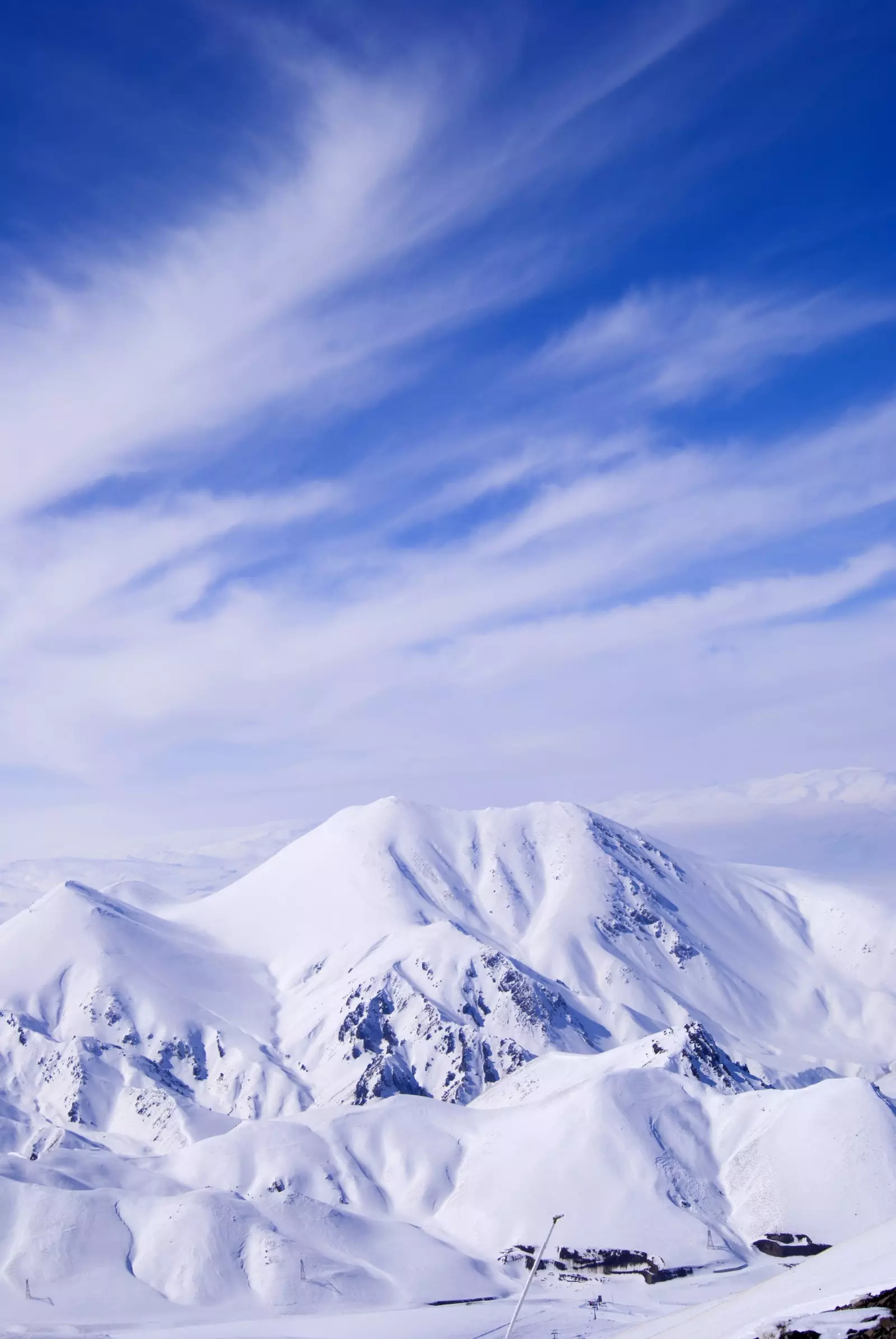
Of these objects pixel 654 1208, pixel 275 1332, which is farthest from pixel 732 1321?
pixel 654 1208

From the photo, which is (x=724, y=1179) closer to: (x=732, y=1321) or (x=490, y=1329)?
(x=490, y=1329)

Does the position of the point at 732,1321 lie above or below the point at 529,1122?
above

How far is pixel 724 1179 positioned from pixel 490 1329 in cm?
6434

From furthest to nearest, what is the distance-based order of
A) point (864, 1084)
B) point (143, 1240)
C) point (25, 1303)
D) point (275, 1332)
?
point (864, 1084), point (143, 1240), point (25, 1303), point (275, 1332)

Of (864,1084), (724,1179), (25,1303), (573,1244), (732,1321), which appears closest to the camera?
(732,1321)

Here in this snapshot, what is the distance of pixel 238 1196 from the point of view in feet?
527

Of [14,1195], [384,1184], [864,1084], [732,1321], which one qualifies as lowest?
[384,1184]

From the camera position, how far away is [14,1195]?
146 m

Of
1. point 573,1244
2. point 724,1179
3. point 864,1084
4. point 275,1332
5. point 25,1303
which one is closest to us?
point 275,1332

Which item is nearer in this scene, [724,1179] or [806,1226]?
[806,1226]

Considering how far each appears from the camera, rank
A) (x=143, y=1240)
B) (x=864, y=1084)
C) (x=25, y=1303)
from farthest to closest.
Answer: (x=864, y=1084) → (x=143, y=1240) → (x=25, y=1303)

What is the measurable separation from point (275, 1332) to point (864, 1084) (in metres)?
114

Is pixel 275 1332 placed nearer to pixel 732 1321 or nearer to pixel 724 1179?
pixel 724 1179

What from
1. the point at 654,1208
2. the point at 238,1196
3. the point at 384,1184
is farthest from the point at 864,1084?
the point at 238,1196
